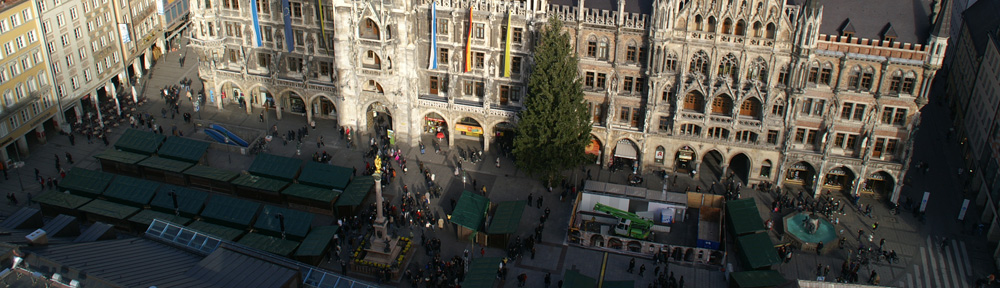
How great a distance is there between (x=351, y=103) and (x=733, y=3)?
40968 mm

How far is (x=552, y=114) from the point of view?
255ft

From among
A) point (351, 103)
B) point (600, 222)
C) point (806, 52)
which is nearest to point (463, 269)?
point (600, 222)

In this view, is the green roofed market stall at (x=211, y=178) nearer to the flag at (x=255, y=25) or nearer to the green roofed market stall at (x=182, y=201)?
the green roofed market stall at (x=182, y=201)

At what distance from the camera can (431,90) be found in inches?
3558

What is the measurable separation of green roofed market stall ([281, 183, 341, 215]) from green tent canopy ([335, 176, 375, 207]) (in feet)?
→ 3.15

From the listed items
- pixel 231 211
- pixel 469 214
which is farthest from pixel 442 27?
pixel 231 211

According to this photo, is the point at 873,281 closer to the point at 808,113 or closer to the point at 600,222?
the point at 808,113

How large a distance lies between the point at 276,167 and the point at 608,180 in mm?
32798

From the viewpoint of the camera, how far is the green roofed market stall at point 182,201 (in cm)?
7506

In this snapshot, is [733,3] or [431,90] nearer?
[733,3]

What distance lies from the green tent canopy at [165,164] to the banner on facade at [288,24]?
1673cm

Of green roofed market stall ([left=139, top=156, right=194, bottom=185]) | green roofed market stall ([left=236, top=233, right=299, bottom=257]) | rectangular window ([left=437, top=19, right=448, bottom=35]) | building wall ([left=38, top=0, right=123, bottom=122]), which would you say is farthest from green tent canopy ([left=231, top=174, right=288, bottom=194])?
building wall ([left=38, top=0, right=123, bottom=122])

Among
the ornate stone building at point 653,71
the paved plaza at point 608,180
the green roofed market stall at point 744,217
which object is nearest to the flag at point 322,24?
the ornate stone building at point 653,71

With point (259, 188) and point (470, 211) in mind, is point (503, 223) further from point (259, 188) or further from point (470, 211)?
point (259, 188)
